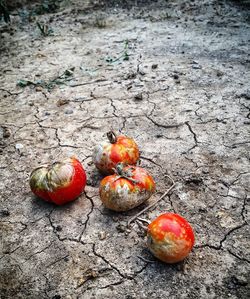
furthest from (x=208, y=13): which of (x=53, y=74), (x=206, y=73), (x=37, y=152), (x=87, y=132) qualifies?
(x=37, y=152)

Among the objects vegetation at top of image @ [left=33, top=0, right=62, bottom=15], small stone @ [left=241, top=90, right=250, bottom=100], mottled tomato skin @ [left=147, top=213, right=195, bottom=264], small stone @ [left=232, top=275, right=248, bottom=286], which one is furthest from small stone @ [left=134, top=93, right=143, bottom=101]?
vegetation at top of image @ [left=33, top=0, right=62, bottom=15]

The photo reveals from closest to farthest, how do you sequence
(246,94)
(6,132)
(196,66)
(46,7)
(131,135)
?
(131,135), (6,132), (246,94), (196,66), (46,7)

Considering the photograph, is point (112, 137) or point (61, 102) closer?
point (112, 137)

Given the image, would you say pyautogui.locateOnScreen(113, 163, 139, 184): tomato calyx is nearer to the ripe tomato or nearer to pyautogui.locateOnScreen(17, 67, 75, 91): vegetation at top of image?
the ripe tomato

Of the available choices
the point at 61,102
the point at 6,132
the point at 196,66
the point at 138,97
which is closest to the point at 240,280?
the point at 138,97

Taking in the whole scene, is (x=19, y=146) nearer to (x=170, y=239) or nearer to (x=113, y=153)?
(x=113, y=153)

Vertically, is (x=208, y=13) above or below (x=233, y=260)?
above

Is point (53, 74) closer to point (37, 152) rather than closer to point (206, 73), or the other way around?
point (37, 152)
